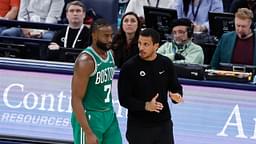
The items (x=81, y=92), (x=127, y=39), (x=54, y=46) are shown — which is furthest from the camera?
(x=54, y=46)

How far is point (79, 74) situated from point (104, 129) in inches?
22.7

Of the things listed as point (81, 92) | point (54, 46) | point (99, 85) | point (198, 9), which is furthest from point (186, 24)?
point (81, 92)

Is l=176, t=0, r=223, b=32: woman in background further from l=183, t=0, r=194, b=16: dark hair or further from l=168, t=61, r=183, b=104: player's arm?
l=168, t=61, r=183, b=104: player's arm

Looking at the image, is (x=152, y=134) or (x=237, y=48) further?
(x=237, y=48)

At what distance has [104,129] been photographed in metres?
5.53

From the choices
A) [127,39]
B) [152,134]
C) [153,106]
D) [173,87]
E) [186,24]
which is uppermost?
[186,24]

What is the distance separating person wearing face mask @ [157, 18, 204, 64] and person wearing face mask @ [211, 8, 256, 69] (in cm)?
24

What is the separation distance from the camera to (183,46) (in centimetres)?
776

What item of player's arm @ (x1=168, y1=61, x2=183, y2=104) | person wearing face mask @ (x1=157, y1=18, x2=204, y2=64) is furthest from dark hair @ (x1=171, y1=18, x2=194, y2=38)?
player's arm @ (x1=168, y1=61, x2=183, y2=104)

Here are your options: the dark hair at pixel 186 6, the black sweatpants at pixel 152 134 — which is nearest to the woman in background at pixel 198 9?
the dark hair at pixel 186 6

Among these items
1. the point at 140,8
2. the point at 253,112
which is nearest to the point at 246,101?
the point at 253,112

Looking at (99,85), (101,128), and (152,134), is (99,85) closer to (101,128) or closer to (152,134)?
(101,128)

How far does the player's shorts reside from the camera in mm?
5480

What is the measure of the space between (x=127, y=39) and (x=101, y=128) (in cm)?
256
